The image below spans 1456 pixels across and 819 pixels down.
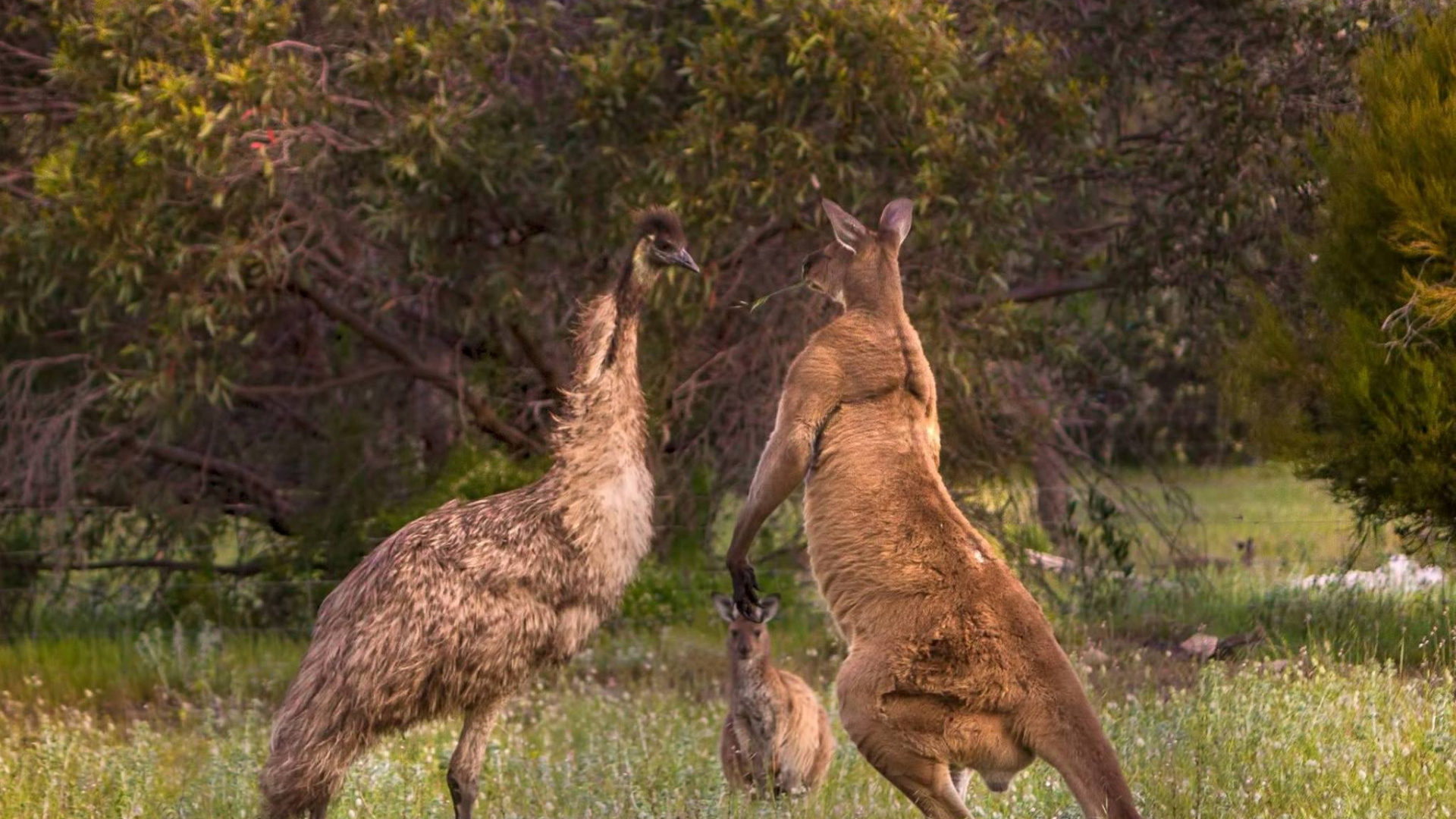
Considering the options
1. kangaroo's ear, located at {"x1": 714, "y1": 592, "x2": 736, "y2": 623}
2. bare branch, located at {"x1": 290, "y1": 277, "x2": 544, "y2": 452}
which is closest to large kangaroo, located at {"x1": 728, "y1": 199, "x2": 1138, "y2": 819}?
kangaroo's ear, located at {"x1": 714, "y1": 592, "x2": 736, "y2": 623}

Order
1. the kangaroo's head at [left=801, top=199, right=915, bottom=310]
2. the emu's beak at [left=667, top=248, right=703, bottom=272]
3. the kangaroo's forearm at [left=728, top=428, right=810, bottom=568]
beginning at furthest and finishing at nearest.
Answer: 1. the emu's beak at [left=667, top=248, right=703, bottom=272]
2. the kangaroo's head at [left=801, top=199, right=915, bottom=310]
3. the kangaroo's forearm at [left=728, top=428, right=810, bottom=568]

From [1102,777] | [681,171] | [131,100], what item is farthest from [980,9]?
[1102,777]

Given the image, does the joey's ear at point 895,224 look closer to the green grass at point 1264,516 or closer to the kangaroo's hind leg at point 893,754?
the kangaroo's hind leg at point 893,754

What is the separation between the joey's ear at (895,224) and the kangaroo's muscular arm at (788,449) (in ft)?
1.87

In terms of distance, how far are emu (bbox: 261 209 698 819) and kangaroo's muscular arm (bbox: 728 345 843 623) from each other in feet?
3.34

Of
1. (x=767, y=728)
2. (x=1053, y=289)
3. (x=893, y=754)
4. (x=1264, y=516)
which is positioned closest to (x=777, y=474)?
(x=893, y=754)

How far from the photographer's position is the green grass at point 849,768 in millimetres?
7035

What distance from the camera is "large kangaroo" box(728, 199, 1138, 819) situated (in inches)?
233

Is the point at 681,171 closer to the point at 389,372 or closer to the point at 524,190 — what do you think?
the point at 524,190

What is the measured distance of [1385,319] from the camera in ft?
31.0

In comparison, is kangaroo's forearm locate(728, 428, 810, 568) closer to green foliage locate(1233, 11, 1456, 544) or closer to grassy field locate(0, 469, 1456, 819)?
grassy field locate(0, 469, 1456, 819)

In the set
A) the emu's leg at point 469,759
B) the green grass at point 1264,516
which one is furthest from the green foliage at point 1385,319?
the emu's leg at point 469,759

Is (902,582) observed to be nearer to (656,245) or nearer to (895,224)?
(895,224)

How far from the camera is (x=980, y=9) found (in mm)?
12234
